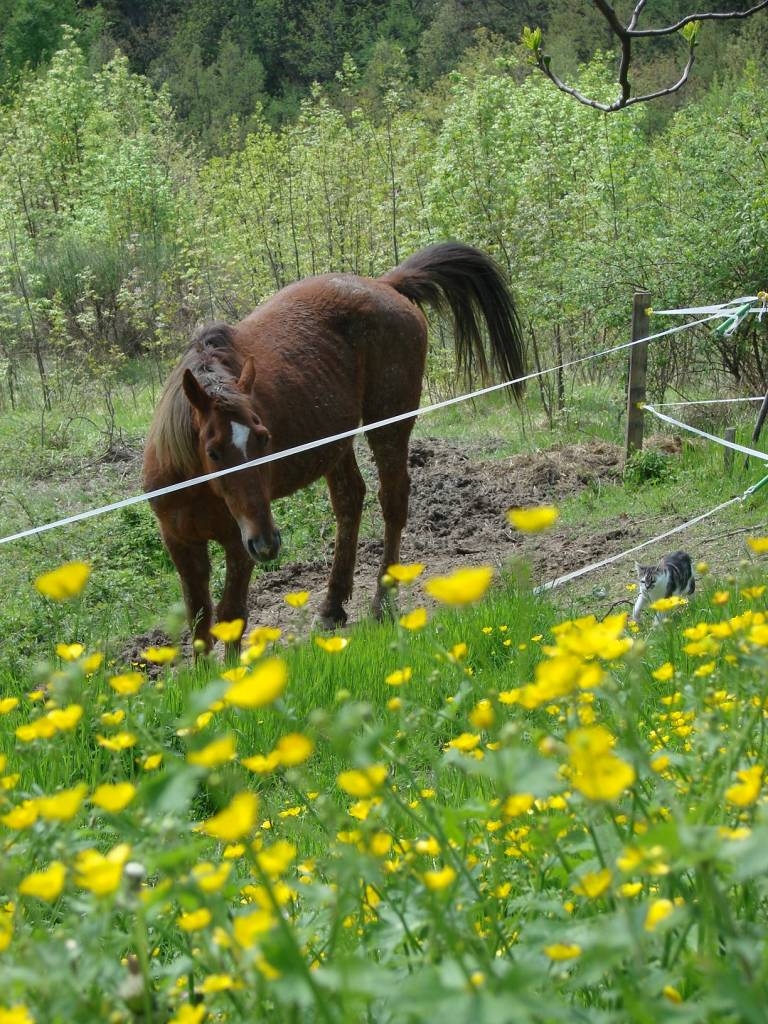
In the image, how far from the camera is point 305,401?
247 inches

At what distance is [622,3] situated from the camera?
44906 millimetres

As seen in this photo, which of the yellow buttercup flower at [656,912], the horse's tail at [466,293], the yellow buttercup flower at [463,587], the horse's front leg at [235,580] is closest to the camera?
the yellow buttercup flower at [463,587]

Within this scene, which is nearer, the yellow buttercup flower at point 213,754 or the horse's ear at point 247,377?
the yellow buttercup flower at point 213,754

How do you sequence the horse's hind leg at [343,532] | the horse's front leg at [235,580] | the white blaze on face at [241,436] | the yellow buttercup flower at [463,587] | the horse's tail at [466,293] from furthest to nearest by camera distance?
1. the horse's tail at [466,293]
2. the horse's hind leg at [343,532]
3. the horse's front leg at [235,580]
4. the white blaze on face at [241,436]
5. the yellow buttercup flower at [463,587]

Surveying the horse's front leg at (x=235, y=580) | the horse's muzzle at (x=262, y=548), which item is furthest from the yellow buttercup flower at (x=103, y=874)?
the horse's front leg at (x=235, y=580)

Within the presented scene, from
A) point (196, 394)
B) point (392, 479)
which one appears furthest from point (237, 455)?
point (392, 479)

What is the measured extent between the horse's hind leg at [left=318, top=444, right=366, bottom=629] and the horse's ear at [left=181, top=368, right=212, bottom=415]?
1659mm

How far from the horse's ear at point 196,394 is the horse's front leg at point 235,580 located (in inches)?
30.9

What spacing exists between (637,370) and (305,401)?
3337 mm

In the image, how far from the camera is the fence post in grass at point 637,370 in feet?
28.0

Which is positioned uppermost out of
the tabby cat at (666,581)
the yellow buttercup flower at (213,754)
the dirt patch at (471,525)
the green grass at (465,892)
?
the yellow buttercup flower at (213,754)

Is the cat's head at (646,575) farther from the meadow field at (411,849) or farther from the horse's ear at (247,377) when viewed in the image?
the horse's ear at (247,377)

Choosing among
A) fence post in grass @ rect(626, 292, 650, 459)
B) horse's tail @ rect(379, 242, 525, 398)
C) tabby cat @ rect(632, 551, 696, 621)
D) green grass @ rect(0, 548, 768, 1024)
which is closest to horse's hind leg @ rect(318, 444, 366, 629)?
horse's tail @ rect(379, 242, 525, 398)

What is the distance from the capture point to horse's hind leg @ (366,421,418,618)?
7.23 metres
